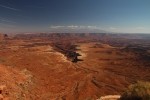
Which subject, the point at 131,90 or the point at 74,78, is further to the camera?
the point at 74,78

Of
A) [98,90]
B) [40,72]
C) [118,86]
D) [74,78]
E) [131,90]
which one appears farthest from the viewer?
[40,72]

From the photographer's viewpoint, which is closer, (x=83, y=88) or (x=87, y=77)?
(x=83, y=88)

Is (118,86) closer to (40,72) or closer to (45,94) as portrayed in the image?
(45,94)

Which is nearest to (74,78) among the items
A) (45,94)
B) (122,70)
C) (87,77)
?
(87,77)

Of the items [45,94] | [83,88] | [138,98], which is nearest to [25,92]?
[45,94]

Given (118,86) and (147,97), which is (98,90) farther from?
(147,97)

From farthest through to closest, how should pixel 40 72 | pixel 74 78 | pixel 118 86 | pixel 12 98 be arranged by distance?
1. pixel 40 72
2. pixel 74 78
3. pixel 118 86
4. pixel 12 98

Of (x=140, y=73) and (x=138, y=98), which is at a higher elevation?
(x=138, y=98)

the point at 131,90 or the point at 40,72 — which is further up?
the point at 131,90

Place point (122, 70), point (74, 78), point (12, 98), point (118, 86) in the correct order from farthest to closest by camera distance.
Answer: point (122, 70), point (74, 78), point (118, 86), point (12, 98)
